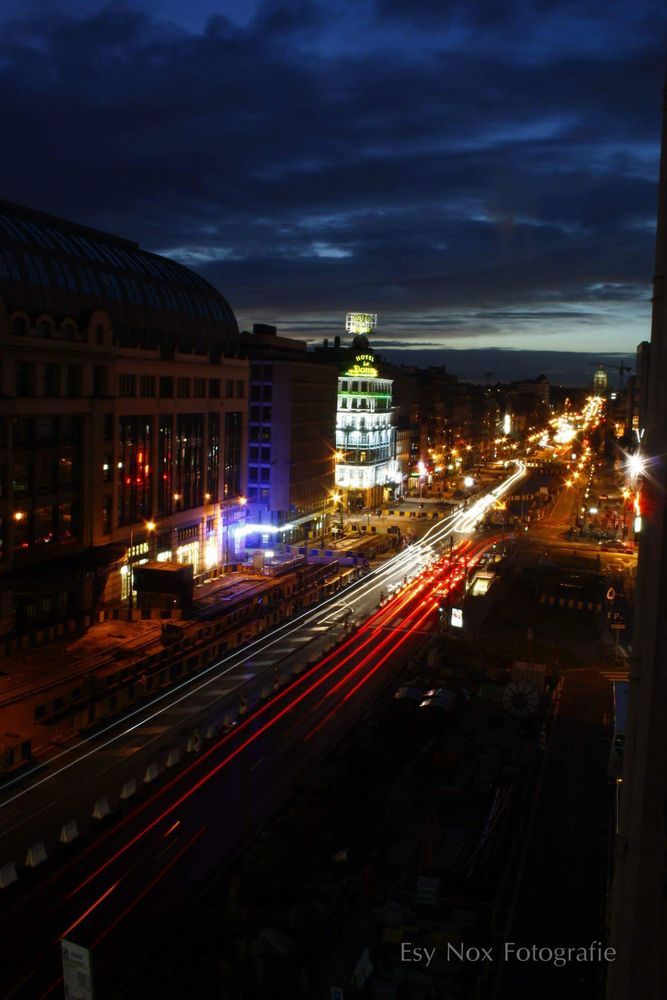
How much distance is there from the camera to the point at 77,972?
48.5ft

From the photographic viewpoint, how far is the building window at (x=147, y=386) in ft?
187

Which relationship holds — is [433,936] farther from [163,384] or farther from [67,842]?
[163,384]

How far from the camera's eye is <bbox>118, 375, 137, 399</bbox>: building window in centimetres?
5456

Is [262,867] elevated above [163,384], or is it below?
below

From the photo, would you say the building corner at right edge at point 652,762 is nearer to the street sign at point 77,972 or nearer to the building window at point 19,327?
the street sign at point 77,972

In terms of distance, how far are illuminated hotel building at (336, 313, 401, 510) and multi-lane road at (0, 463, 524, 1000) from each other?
59.8m

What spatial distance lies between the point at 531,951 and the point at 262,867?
656cm

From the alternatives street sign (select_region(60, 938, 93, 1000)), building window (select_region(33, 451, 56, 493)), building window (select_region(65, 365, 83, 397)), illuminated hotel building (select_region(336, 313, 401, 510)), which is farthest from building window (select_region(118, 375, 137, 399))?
illuminated hotel building (select_region(336, 313, 401, 510))

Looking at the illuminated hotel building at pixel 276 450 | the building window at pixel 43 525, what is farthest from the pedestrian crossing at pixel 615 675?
the illuminated hotel building at pixel 276 450

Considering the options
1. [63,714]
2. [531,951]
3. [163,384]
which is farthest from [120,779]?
[163,384]

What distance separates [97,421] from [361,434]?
59.0 meters

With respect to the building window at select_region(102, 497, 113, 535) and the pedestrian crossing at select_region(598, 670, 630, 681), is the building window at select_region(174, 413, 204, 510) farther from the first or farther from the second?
the pedestrian crossing at select_region(598, 670, 630, 681)

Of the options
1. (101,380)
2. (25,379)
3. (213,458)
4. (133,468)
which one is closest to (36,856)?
(25,379)

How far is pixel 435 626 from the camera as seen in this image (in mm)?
51531
